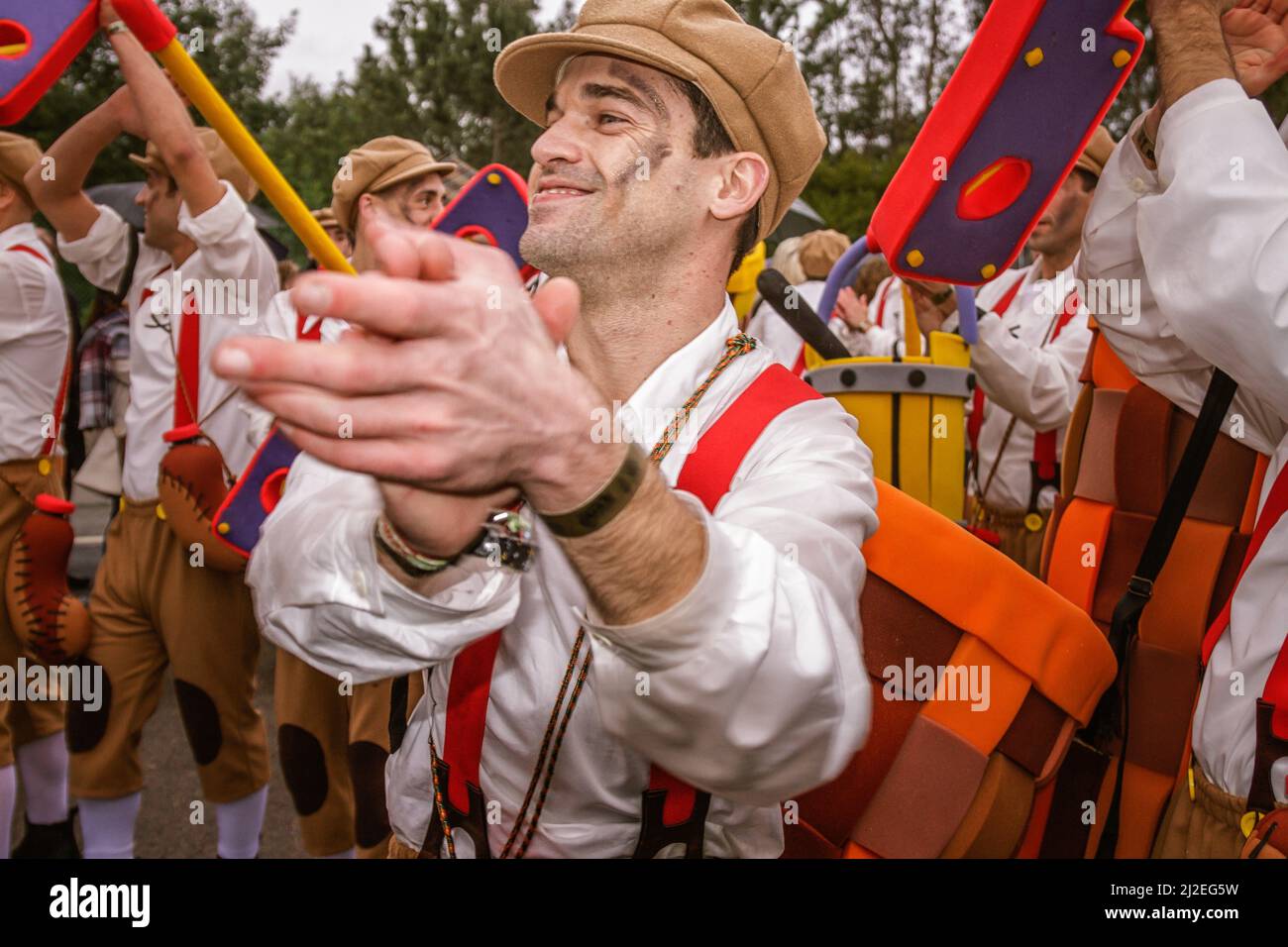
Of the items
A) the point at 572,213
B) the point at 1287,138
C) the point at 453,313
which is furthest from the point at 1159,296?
the point at 453,313

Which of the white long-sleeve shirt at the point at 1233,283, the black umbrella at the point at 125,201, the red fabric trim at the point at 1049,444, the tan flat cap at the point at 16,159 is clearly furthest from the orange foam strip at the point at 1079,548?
the black umbrella at the point at 125,201

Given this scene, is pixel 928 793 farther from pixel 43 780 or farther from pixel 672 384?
pixel 43 780

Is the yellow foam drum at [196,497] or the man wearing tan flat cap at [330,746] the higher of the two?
the yellow foam drum at [196,497]

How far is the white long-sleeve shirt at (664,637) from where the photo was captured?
0.89 metres

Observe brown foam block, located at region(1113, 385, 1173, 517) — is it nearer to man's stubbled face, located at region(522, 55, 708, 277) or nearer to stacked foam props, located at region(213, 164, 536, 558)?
man's stubbled face, located at region(522, 55, 708, 277)

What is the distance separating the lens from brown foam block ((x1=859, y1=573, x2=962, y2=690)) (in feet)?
4.91

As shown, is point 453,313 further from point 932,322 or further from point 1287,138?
point 932,322

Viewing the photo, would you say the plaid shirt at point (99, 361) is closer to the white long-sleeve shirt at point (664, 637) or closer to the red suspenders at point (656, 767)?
the white long-sleeve shirt at point (664, 637)

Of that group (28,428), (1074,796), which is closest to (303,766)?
(28,428)

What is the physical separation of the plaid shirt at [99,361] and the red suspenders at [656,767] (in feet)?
12.4

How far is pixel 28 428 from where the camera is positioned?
3.50 metres

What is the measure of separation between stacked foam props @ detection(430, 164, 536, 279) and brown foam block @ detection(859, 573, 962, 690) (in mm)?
1701

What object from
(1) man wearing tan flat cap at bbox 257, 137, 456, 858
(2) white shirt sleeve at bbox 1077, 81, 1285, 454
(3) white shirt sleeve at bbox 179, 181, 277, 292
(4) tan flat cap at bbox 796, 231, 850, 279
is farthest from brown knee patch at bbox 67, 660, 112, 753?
(4) tan flat cap at bbox 796, 231, 850, 279

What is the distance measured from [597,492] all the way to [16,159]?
3.60 metres
